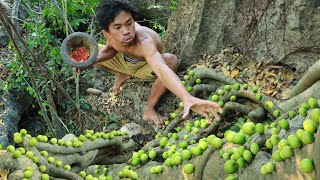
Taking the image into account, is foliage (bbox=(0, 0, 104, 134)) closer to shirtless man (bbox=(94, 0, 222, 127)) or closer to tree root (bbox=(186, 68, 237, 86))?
shirtless man (bbox=(94, 0, 222, 127))

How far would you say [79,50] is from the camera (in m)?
4.69

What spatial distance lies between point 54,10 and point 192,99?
11.6 ft

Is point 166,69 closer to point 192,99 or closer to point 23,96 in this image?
point 192,99

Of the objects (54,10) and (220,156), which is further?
(54,10)

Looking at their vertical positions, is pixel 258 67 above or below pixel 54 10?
below

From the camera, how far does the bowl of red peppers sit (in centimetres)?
448

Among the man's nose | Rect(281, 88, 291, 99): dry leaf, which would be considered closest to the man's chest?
the man's nose

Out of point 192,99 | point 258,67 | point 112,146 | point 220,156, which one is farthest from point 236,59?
point 220,156

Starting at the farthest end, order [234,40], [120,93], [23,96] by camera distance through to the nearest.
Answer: [23,96] → [120,93] → [234,40]

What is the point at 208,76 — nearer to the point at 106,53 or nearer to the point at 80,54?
the point at 106,53

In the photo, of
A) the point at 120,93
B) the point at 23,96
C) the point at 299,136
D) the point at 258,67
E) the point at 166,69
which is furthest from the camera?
the point at 23,96

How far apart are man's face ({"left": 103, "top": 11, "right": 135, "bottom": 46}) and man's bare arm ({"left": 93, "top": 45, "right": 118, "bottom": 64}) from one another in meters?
0.65

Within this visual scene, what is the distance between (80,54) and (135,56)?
0.68 metres

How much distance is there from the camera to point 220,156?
95.3 inches
